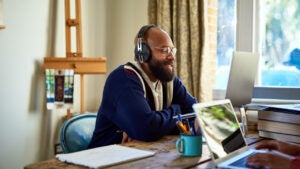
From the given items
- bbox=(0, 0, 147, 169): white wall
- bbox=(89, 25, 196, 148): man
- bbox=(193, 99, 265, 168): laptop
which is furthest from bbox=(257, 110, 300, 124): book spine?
Result: bbox=(0, 0, 147, 169): white wall

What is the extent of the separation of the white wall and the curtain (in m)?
0.69

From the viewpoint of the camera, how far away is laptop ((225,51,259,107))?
6.18 feet

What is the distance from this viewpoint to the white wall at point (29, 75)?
7.99ft

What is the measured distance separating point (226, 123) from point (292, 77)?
1.79 m

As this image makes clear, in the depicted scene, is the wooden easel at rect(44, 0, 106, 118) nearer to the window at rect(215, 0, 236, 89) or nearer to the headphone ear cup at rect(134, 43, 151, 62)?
the headphone ear cup at rect(134, 43, 151, 62)

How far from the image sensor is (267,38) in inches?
115

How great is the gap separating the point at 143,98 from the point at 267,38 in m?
1.65

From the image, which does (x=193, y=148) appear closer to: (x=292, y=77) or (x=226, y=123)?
(x=226, y=123)

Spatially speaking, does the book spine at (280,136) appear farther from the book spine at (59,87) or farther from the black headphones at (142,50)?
the book spine at (59,87)

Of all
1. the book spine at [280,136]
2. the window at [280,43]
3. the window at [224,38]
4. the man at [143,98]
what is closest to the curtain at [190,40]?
the window at [224,38]

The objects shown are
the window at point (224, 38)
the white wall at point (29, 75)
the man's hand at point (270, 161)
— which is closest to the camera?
the man's hand at point (270, 161)

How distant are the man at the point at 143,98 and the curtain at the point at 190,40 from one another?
78cm

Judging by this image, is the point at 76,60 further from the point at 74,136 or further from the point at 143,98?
the point at 143,98

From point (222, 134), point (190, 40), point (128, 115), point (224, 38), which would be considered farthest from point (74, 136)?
point (224, 38)
